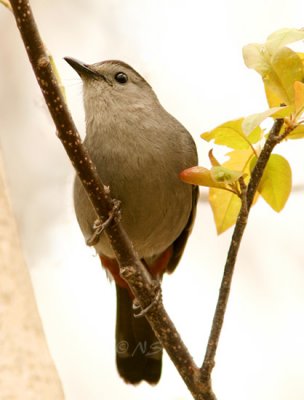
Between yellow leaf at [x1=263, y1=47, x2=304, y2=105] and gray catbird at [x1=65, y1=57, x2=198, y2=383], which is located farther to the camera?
gray catbird at [x1=65, y1=57, x2=198, y2=383]

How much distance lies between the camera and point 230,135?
1581 mm

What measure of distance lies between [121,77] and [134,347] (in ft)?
3.22

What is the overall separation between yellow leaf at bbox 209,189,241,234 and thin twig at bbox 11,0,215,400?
9.3 inches

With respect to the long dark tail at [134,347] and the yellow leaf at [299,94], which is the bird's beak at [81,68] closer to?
the long dark tail at [134,347]

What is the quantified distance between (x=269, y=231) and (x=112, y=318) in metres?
0.96

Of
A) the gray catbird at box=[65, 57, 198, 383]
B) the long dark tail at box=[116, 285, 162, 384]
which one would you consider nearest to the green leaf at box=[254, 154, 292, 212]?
the gray catbird at box=[65, 57, 198, 383]

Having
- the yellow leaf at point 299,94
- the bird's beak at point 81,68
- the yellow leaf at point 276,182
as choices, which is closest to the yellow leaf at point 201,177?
the yellow leaf at point 276,182

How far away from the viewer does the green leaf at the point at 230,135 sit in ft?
5.12

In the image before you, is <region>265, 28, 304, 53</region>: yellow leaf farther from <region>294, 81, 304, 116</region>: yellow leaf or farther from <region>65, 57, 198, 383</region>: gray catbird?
<region>65, 57, 198, 383</region>: gray catbird

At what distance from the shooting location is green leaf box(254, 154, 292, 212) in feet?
5.31

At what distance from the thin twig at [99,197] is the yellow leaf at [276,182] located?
1.20 ft
